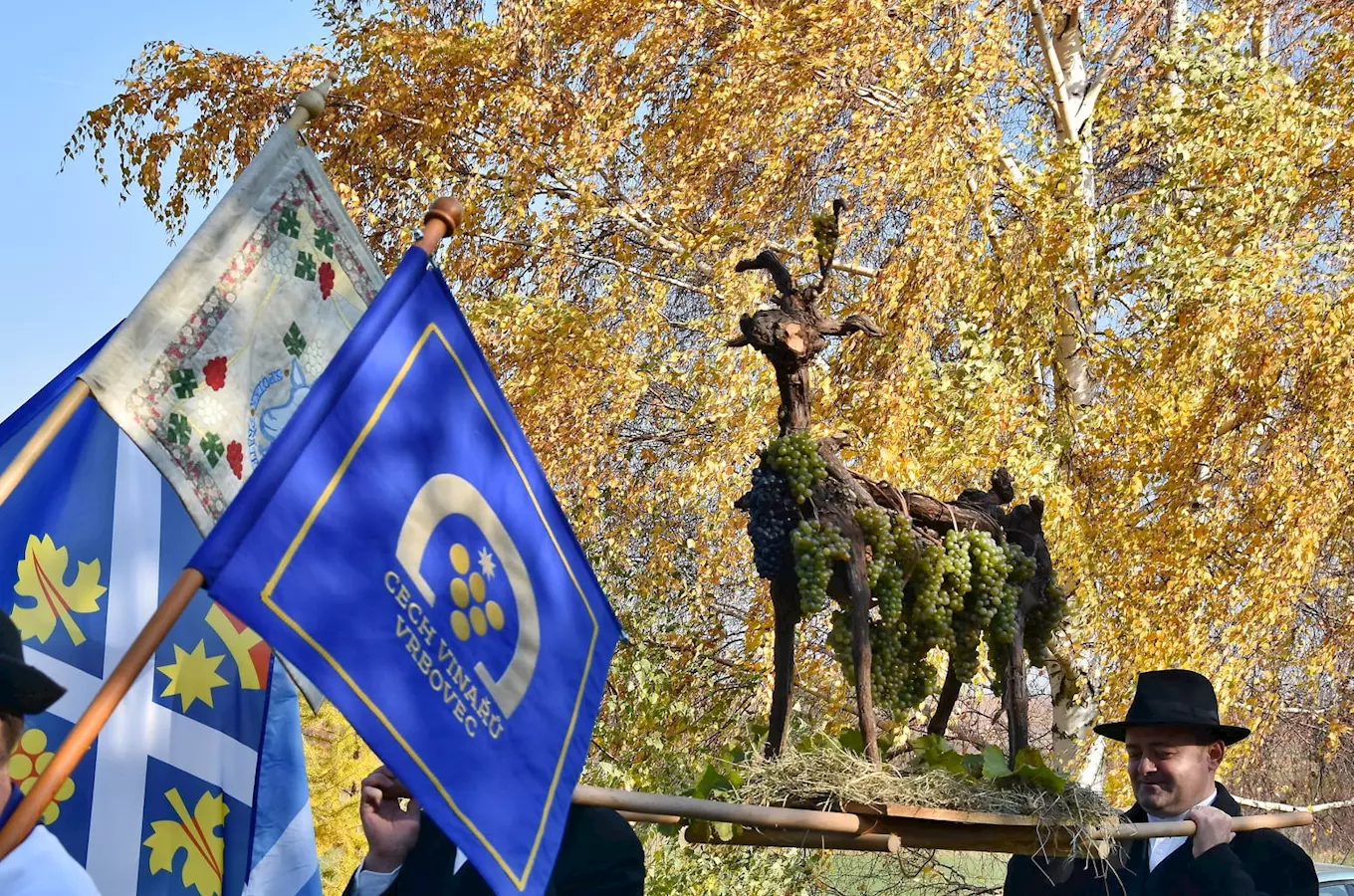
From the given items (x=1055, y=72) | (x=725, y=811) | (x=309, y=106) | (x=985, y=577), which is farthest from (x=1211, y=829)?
(x=1055, y=72)

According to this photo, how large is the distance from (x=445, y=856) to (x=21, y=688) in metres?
1.28

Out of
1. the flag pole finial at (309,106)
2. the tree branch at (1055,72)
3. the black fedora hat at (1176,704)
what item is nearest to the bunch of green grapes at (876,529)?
the black fedora hat at (1176,704)


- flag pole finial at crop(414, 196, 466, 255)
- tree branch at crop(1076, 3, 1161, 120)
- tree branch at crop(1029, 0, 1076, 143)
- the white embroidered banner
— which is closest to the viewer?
flag pole finial at crop(414, 196, 466, 255)

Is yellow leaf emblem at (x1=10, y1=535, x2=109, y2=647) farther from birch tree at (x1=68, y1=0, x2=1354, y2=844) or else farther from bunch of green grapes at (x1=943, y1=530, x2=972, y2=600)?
birch tree at (x1=68, y1=0, x2=1354, y2=844)

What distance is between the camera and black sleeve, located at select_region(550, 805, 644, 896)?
3031 mm

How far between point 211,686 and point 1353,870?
336 inches

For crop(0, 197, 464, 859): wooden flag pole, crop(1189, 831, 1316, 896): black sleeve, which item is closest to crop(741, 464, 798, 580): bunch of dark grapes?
crop(1189, 831, 1316, 896): black sleeve

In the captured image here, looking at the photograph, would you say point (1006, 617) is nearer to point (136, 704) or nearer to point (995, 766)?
point (995, 766)

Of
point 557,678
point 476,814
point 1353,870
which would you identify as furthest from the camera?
point 1353,870

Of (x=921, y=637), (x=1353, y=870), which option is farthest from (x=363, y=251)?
(x=1353, y=870)

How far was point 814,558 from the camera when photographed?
3.49m

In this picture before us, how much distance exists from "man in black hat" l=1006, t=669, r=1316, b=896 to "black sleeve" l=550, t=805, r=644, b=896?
1.20 m

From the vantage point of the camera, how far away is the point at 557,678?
2.70m

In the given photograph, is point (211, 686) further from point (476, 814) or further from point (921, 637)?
point (921, 637)
